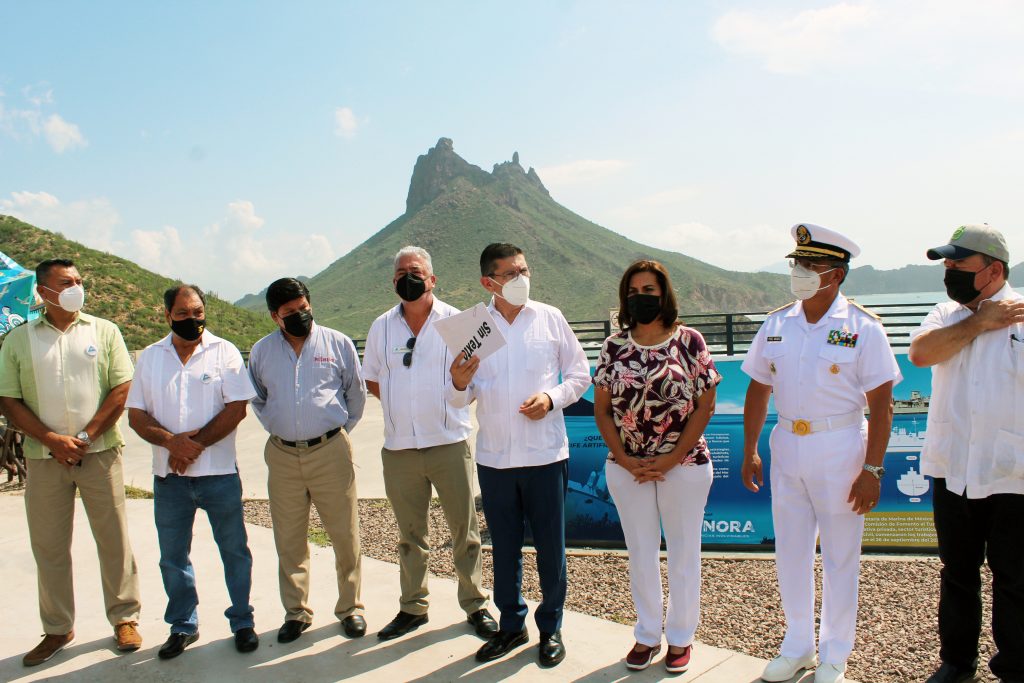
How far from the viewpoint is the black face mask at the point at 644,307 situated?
3.30 metres

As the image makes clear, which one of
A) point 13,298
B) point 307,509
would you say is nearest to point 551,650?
point 307,509

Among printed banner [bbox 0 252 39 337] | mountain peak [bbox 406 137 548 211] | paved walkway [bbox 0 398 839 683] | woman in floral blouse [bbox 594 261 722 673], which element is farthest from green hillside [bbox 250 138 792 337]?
woman in floral blouse [bbox 594 261 722 673]

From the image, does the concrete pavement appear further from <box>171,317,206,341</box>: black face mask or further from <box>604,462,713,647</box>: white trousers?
<box>171,317,206,341</box>: black face mask

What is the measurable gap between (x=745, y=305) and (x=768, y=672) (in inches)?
4245

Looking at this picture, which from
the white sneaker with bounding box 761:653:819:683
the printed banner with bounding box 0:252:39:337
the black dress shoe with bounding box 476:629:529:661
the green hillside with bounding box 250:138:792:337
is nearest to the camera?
the white sneaker with bounding box 761:653:819:683

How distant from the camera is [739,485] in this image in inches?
212

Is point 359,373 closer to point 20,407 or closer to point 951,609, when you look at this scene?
point 20,407

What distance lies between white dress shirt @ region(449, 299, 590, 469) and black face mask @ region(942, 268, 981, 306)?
158 cm

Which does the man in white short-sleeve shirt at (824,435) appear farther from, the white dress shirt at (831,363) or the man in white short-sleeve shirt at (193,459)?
the man in white short-sleeve shirt at (193,459)

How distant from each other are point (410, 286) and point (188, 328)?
44.9 inches

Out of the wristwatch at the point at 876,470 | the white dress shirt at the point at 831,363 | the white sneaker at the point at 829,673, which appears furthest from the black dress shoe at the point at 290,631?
the wristwatch at the point at 876,470

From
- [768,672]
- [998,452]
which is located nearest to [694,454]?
[768,672]

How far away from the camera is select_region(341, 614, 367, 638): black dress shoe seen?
3906 millimetres

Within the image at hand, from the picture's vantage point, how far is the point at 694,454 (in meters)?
3.30
